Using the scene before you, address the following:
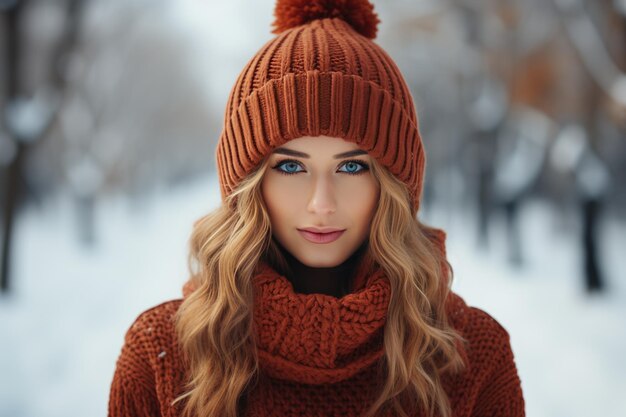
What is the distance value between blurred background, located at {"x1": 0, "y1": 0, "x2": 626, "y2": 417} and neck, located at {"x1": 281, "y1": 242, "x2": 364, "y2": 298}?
2.02 metres

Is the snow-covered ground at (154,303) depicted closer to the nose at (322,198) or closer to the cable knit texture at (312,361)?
the cable knit texture at (312,361)

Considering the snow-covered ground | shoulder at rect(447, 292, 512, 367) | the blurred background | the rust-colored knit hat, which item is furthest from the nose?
the blurred background

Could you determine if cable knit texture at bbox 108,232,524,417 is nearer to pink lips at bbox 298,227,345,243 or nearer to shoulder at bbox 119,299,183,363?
shoulder at bbox 119,299,183,363

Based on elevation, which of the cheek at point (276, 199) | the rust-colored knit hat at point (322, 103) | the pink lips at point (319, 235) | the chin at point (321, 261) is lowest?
the chin at point (321, 261)

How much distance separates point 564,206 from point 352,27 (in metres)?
6.39

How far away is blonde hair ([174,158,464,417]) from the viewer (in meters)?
1.32

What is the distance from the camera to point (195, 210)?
9922 mm

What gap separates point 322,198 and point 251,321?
1.21 ft

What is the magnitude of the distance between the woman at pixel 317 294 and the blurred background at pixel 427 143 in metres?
1.89

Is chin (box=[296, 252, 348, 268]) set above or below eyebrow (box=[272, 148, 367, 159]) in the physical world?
below

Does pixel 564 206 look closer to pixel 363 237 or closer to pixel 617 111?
pixel 617 111

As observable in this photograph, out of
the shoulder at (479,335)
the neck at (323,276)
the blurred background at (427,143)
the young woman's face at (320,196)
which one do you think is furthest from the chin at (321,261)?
the blurred background at (427,143)

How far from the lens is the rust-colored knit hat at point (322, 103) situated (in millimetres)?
1276

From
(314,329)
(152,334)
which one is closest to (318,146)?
(314,329)
